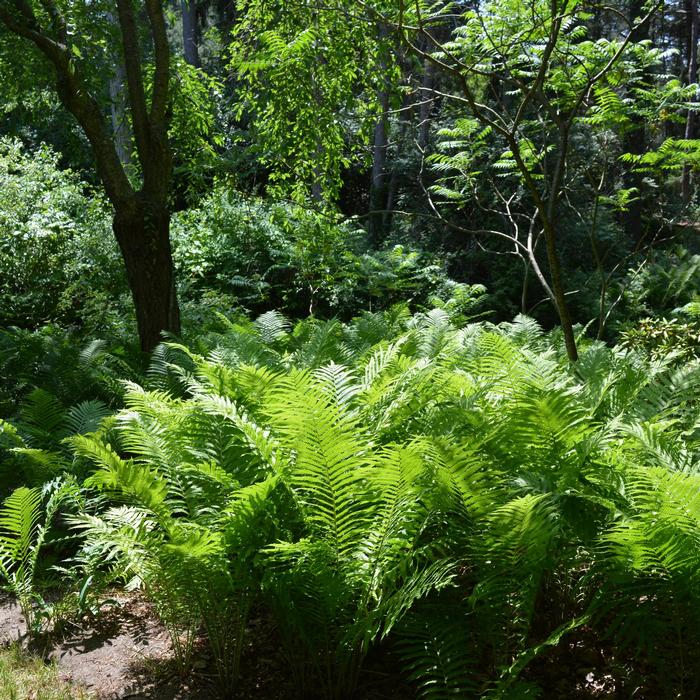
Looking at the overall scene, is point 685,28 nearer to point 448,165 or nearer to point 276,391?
point 448,165

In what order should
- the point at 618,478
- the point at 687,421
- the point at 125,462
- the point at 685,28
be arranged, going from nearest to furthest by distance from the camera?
the point at 618,478
the point at 125,462
the point at 687,421
the point at 685,28

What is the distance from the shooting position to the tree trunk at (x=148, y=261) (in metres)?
5.52

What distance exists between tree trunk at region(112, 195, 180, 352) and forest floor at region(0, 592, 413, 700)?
2.98m

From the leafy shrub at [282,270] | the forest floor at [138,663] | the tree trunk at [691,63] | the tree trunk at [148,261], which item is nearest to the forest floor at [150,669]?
the forest floor at [138,663]

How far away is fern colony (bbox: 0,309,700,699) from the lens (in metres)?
2.08

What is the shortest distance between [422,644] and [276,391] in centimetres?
133

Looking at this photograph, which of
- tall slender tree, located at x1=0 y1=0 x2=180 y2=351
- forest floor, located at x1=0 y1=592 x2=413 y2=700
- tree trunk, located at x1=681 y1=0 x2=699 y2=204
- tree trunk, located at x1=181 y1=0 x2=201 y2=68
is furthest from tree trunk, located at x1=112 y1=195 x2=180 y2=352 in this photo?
tree trunk, located at x1=681 y1=0 x2=699 y2=204

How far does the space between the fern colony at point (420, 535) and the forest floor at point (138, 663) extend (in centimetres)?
9

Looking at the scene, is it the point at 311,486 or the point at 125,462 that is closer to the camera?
the point at 311,486

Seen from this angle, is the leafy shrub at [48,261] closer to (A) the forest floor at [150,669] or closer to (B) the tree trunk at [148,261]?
(B) the tree trunk at [148,261]

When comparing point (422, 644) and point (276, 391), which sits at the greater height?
point (276, 391)

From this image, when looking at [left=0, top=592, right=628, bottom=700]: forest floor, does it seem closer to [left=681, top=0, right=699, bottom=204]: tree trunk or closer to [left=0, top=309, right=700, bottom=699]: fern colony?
[left=0, top=309, right=700, bottom=699]: fern colony

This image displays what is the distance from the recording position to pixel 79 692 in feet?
8.17

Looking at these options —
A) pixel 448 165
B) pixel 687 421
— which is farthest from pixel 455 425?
pixel 448 165
